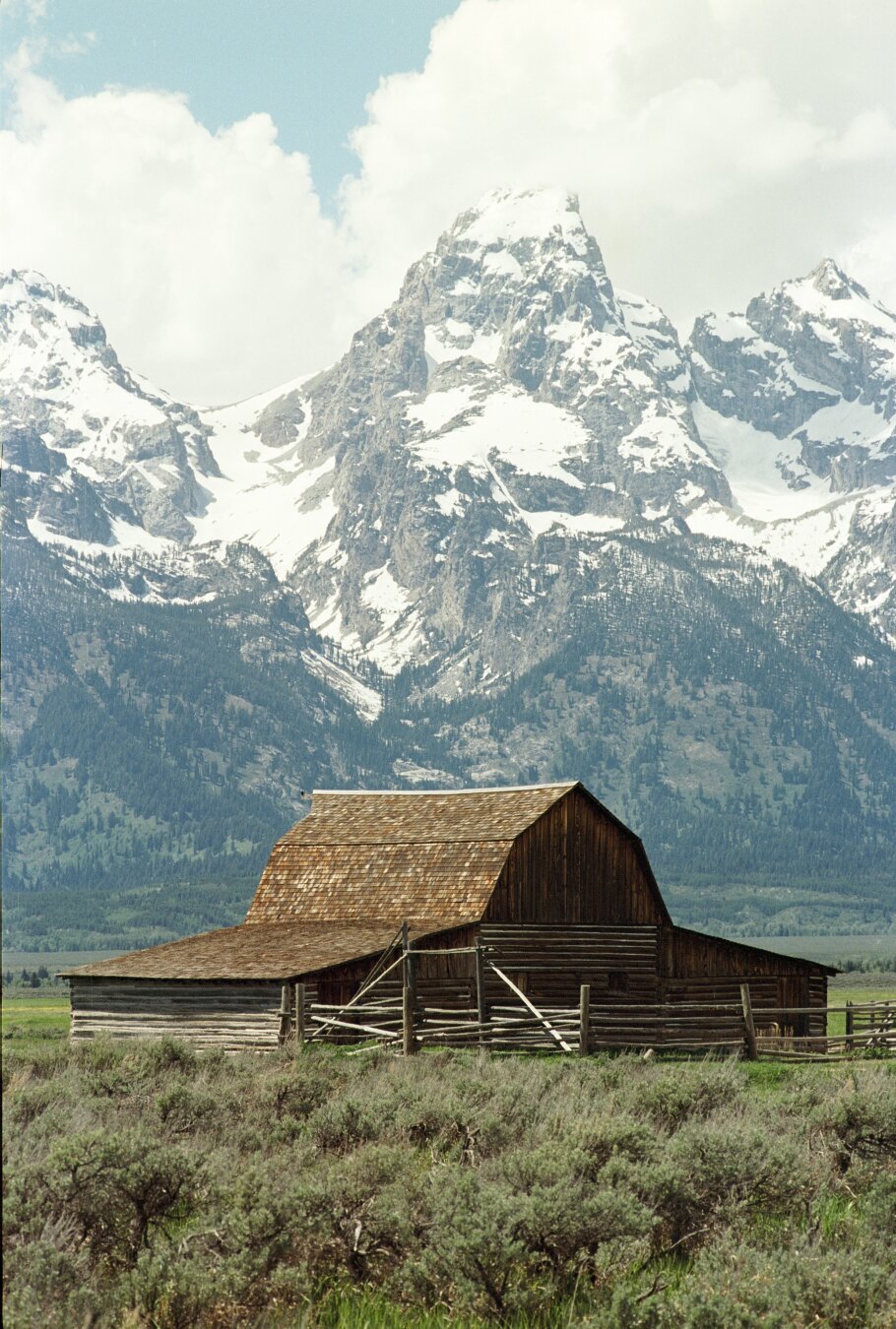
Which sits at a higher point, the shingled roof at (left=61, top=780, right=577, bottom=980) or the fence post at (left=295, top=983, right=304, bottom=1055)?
the shingled roof at (left=61, top=780, right=577, bottom=980)

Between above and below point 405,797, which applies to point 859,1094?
below

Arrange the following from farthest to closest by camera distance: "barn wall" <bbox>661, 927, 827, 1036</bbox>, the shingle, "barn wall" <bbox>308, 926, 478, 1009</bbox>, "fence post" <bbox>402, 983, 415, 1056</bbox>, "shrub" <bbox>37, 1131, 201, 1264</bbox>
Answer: "barn wall" <bbox>661, 927, 827, 1036</bbox>
the shingle
"barn wall" <bbox>308, 926, 478, 1009</bbox>
"fence post" <bbox>402, 983, 415, 1056</bbox>
"shrub" <bbox>37, 1131, 201, 1264</bbox>

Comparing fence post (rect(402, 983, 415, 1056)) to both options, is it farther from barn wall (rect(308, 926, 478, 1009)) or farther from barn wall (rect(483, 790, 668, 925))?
barn wall (rect(483, 790, 668, 925))

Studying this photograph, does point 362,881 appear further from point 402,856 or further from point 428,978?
point 428,978

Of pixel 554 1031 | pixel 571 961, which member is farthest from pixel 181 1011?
pixel 571 961

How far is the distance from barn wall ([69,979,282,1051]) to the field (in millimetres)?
19710

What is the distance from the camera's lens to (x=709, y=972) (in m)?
43.9

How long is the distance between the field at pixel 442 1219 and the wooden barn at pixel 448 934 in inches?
787

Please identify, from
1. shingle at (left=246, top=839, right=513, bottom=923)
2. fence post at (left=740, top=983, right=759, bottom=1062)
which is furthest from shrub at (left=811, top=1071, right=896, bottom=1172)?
shingle at (left=246, top=839, right=513, bottom=923)

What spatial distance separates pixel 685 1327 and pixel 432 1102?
7.72 meters

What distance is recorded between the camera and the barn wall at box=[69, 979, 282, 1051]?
118 ft

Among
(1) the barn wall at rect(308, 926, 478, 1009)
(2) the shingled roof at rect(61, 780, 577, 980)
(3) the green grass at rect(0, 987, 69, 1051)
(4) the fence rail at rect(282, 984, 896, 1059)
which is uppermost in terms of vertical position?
(2) the shingled roof at rect(61, 780, 577, 980)

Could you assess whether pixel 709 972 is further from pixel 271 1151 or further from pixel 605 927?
pixel 271 1151

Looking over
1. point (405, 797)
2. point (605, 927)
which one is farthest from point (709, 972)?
point (405, 797)
